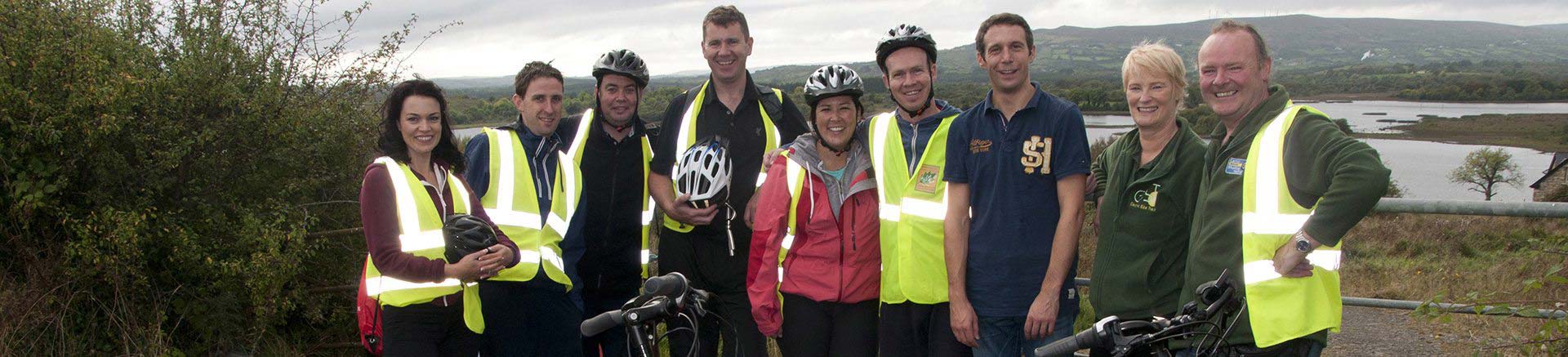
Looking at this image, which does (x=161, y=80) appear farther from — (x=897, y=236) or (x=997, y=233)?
(x=997, y=233)

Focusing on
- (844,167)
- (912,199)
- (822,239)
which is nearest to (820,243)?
(822,239)

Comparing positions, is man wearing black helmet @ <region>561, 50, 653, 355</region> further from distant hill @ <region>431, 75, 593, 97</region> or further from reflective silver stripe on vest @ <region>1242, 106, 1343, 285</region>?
reflective silver stripe on vest @ <region>1242, 106, 1343, 285</region>

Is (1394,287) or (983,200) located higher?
(983,200)

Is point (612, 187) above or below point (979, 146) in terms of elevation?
below

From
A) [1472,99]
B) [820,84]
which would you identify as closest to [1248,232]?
[820,84]

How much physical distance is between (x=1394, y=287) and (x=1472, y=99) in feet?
203

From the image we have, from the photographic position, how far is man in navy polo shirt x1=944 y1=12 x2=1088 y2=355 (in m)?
3.87

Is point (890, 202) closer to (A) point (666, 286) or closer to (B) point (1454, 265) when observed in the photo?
(A) point (666, 286)

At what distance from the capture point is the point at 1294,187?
10.4ft

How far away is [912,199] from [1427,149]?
6107cm

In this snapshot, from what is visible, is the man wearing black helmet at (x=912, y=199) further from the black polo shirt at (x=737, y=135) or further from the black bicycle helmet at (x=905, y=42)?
the black polo shirt at (x=737, y=135)

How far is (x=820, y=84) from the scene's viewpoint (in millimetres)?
4465

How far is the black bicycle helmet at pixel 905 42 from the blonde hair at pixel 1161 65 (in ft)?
→ 2.68

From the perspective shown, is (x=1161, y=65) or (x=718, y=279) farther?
(x=718, y=279)
